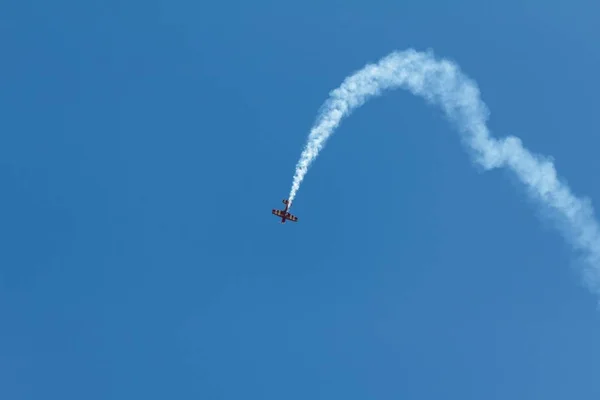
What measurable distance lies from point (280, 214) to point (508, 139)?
22.4 metres

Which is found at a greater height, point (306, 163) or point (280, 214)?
point (306, 163)

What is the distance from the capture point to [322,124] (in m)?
53.2

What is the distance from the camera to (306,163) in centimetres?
5316

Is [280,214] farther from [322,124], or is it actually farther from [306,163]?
[322,124]

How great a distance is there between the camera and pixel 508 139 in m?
54.5

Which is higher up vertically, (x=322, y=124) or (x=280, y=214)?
(x=322, y=124)

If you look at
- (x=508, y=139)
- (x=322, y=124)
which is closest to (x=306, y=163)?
(x=322, y=124)

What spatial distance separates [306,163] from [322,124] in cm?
385

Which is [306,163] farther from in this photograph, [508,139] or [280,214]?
[508,139]

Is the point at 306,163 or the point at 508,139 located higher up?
the point at 508,139

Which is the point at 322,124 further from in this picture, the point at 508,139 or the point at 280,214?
the point at 508,139

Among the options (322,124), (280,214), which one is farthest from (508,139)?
(280,214)

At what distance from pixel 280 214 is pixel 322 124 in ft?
29.7

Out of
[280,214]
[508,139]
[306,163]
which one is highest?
[508,139]
